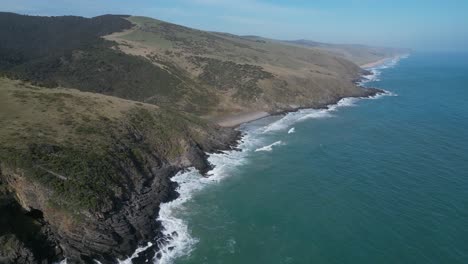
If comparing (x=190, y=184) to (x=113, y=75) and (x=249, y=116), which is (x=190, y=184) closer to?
(x=249, y=116)

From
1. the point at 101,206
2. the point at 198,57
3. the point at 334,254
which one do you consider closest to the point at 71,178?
the point at 101,206

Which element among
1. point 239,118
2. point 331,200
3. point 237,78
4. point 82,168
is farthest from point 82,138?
point 237,78

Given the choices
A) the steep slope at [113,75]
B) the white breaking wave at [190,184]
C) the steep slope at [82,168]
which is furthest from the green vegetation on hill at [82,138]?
the steep slope at [113,75]

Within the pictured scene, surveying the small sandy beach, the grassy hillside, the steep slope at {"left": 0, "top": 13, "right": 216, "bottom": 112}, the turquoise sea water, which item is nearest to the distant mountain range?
the steep slope at {"left": 0, "top": 13, "right": 216, "bottom": 112}

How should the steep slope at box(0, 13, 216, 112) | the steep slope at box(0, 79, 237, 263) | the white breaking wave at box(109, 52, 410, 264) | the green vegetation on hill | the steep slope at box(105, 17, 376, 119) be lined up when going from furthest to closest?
the steep slope at box(105, 17, 376, 119) < the steep slope at box(0, 13, 216, 112) < the green vegetation on hill < the white breaking wave at box(109, 52, 410, 264) < the steep slope at box(0, 79, 237, 263)

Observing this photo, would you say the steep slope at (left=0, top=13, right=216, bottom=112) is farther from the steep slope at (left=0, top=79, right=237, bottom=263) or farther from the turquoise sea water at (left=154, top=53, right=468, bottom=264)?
the steep slope at (left=0, top=79, right=237, bottom=263)

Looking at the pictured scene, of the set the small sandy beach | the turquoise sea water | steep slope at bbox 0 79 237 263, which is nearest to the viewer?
steep slope at bbox 0 79 237 263

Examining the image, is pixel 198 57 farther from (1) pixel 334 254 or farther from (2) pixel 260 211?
(1) pixel 334 254

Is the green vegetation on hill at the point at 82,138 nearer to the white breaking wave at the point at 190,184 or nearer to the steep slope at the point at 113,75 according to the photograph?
the white breaking wave at the point at 190,184
